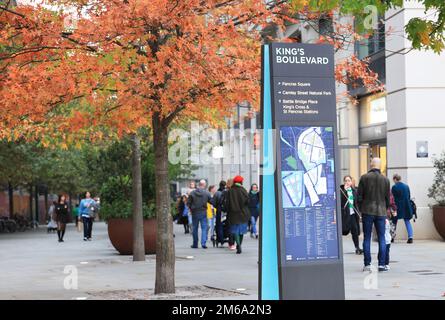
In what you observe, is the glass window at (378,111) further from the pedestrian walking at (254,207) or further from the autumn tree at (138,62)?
the autumn tree at (138,62)

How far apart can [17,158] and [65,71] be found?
2732cm

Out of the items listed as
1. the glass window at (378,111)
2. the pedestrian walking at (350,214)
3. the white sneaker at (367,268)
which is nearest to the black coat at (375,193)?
the white sneaker at (367,268)

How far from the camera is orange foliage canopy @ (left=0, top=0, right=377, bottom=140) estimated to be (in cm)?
1155

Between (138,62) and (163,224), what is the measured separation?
2.38 metres

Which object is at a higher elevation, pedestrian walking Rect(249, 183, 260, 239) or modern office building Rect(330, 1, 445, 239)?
modern office building Rect(330, 1, 445, 239)

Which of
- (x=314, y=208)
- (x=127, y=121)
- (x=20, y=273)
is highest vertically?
(x=127, y=121)

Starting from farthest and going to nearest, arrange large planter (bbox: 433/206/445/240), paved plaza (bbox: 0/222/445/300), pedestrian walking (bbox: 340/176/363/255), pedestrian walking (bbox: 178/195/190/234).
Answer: pedestrian walking (bbox: 178/195/190/234) → large planter (bbox: 433/206/445/240) → pedestrian walking (bbox: 340/176/363/255) → paved plaza (bbox: 0/222/445/300)

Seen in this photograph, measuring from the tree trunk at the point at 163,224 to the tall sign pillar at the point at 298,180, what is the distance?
11.4 feet

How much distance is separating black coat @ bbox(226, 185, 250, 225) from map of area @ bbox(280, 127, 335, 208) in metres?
11.4

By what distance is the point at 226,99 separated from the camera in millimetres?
12266

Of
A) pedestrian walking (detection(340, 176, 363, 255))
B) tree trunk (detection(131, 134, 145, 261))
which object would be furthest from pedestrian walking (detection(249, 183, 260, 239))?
tree trunk (detection(131, 134, 145, 261))

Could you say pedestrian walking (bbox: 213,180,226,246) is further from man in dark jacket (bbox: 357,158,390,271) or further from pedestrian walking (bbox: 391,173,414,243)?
man in dark jacket (bbox: 357,158,390,271)
